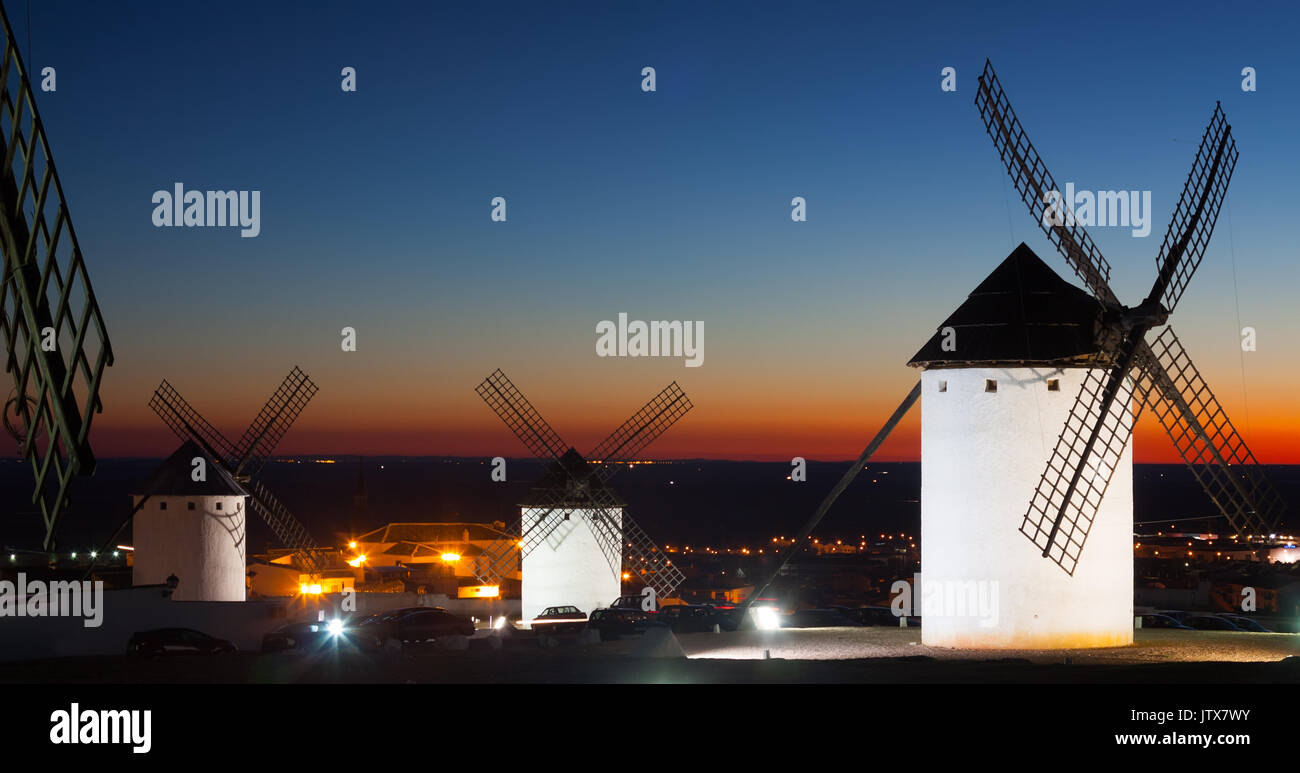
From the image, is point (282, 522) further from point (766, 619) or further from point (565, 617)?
point (766, 619)

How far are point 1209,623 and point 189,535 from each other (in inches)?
1137

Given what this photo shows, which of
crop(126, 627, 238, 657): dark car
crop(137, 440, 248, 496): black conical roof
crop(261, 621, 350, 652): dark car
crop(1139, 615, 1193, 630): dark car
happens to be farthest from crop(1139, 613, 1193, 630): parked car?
crop(137, 440, 248, 496): black conical roof

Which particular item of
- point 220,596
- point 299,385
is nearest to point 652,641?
point 220,596

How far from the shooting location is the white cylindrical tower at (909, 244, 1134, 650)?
92.4 ft

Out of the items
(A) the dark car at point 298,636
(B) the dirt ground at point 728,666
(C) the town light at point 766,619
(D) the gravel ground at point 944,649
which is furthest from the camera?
(C) the town light at point 766,619

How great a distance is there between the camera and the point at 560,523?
45.6m

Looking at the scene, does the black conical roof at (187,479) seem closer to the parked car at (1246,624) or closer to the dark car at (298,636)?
the dark car at (298,636)

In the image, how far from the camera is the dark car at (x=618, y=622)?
121ft

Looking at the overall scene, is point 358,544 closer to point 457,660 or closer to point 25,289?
point 457,660

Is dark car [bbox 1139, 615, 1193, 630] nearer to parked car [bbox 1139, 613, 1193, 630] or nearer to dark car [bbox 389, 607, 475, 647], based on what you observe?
parked car [bbox 1139, 613, 1193, 630]

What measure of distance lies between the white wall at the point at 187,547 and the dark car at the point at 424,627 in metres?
12.8

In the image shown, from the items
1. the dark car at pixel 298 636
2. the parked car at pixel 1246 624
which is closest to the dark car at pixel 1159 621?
the parked car at pixel 1246 624
